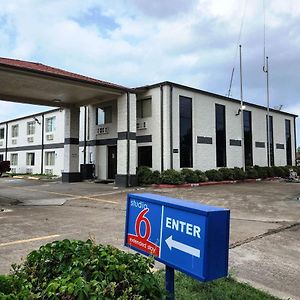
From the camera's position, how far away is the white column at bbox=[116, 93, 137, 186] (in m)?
18.7

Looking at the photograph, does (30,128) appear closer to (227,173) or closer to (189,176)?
(189,176)

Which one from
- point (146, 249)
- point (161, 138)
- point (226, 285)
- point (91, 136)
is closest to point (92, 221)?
point (226, 285)

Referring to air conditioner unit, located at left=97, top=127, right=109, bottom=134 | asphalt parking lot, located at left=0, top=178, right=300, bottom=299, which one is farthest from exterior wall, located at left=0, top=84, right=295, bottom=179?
asphalt parking lot, located at left=0, top=178, right=300, bottom=299

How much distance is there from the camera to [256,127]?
28.2 m

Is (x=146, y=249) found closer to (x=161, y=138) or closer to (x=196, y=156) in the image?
(x=161, y=138)

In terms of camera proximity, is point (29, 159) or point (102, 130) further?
point (29, 159)

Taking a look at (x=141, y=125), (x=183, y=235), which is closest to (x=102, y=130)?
(x=141, y=125)

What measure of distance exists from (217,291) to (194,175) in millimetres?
16451

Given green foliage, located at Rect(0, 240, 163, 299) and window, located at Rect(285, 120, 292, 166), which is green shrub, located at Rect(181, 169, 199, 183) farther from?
green foliage, located at Rect(0, 240, 163, 299)

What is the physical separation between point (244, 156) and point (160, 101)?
9561 millimetres

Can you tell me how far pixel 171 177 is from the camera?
1869 cm

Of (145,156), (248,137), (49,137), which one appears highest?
(49,137)

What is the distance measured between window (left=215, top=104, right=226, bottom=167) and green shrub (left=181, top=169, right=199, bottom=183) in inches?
161

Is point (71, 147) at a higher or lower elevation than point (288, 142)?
lower
